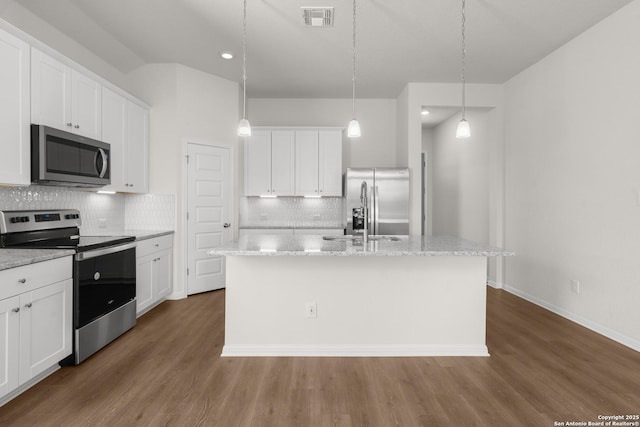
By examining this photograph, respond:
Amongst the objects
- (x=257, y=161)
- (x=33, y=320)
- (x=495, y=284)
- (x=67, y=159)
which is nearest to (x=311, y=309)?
(x=33, y=320)

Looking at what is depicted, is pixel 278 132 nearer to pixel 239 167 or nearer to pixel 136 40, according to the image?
pixel 239 167

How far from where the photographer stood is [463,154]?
589 cm

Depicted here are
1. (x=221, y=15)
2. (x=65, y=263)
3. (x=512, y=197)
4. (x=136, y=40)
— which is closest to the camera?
(x=65, y=263)

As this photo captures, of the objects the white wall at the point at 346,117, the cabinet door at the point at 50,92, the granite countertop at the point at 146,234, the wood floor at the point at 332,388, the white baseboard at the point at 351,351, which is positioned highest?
the white wall at the point at 346,117

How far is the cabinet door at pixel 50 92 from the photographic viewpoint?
8.60 ft

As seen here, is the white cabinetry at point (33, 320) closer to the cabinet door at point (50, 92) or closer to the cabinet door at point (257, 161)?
the cabinet door at point (50, 92)

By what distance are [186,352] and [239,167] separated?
3.06 m

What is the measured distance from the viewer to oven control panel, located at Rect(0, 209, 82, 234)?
8.50 feet

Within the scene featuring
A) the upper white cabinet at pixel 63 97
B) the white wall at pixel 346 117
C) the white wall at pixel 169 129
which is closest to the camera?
the upper white cabinet at pixel 63 97

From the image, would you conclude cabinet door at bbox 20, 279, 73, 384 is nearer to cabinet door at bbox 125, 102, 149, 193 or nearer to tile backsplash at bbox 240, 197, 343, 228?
cabinet door at bbox 125, 102, 149, 193

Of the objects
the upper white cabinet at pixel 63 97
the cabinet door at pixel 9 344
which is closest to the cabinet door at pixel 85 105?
the upper white cabinet at pixel 63 97

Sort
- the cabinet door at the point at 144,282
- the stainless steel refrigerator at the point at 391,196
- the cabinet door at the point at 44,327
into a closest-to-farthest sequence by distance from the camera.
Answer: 1. the cabinet door at the point at 44,327
2. the cabinet door at the point at 144,282
3. the stainless steel refrigerator at the point at 391,196

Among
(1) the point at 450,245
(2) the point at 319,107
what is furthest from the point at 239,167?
(1) the point at 450,245

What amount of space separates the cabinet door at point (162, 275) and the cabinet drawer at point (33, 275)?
1.46m
